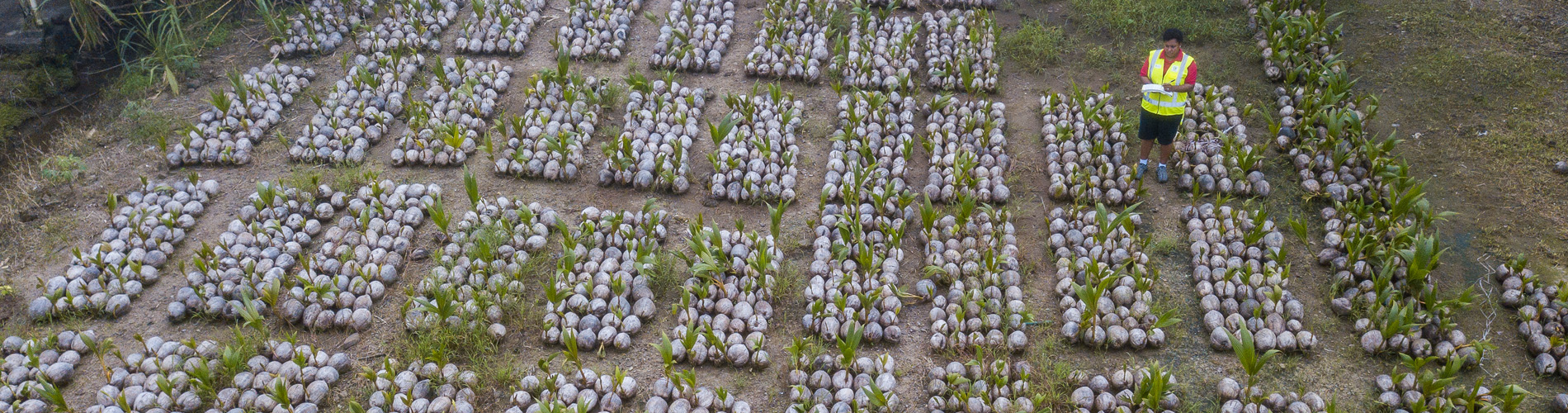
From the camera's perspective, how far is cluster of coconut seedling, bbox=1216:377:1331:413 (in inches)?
182

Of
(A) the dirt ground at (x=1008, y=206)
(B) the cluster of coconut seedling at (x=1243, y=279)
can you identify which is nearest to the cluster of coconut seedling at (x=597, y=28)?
(A) the dirt ground at (x=1008, y=206)

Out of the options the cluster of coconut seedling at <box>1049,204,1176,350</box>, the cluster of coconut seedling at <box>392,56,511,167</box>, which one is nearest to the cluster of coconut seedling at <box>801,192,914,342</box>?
the cluster of coconut seedling at <box>1049,204,1176,350</box>

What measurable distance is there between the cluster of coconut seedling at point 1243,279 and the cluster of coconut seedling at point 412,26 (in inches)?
233

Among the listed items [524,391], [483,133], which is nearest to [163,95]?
[483,133]

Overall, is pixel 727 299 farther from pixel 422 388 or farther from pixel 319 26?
pixel 319 26

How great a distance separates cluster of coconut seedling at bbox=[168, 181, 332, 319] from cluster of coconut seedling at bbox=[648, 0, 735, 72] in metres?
2.73

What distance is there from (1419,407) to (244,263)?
5.98 metres

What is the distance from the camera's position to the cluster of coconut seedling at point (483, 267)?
523 cm

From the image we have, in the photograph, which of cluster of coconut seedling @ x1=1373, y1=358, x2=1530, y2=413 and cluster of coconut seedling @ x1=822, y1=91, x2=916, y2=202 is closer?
cluster of coconut seedling @ x1=1373, y1=358, x2=1530, y2=413

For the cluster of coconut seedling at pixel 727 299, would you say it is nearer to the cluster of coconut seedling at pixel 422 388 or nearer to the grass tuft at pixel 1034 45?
the cluster of coconut seedling at pixel 422 388

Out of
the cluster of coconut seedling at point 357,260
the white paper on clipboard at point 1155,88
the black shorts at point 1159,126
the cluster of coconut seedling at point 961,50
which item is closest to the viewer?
the cluster of coconut seedling at point 357,260

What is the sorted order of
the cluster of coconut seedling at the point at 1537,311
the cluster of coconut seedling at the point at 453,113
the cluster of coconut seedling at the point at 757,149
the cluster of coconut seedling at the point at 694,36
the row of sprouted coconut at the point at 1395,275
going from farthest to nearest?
the cluster of coconut seedling at the point at 694,36 < the cluster of coconut seedling at the point at 453,113 < the cluster of coconut seedling at the point at 757,149 < the row of sprouted coconut at the point at 1395,275 < the cluster of coconut seedling at the point at 1537,311

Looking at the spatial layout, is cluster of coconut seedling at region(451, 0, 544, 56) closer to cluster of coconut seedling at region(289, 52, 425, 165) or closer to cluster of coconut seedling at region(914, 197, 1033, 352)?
cluster of coconut seedling at region(289, 52, 425, 165)

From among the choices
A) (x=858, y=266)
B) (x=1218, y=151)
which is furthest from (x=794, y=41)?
(x=1218, y=151)
